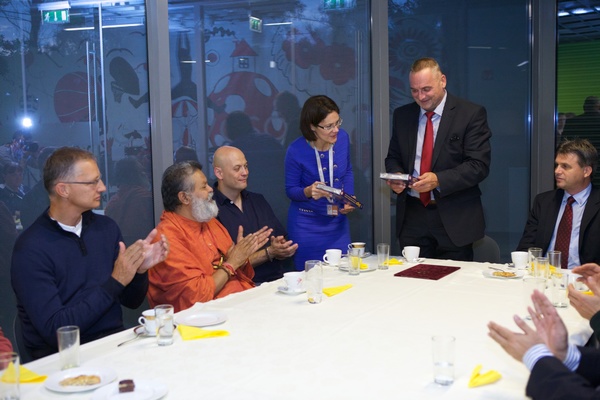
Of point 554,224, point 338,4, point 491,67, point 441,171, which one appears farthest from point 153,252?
point 491,67

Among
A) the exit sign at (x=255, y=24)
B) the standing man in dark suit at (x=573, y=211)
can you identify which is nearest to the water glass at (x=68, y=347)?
the standing man in dark suit at (x=573, y=211)

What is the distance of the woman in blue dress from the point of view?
435 cm

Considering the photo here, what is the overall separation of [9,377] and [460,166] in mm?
3092

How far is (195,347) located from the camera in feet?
6.72

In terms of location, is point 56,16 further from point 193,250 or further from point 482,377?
point 482,377

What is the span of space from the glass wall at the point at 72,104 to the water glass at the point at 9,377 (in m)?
1.86

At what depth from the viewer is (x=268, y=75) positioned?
4961 millimetres

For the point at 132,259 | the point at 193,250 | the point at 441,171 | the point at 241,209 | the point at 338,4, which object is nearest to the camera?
the point at 132,259

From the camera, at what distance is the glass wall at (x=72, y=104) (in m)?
3.26

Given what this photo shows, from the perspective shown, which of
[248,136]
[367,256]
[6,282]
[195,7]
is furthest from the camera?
[248,136]

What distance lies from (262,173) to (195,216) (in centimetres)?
172

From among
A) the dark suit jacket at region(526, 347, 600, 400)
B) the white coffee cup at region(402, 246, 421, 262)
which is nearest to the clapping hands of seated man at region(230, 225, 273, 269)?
the white coffee cup at region(402, 246, 421, 262)

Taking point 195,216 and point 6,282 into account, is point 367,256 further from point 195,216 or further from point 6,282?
point 6,282

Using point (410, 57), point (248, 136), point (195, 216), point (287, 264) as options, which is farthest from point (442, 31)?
point (195, 216)
